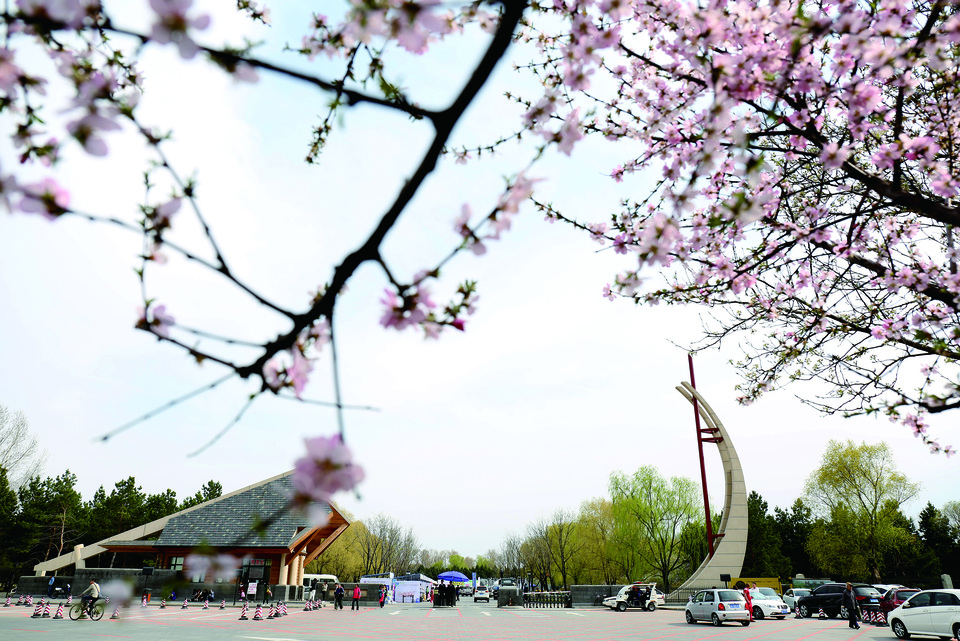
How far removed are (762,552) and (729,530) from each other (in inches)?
1169

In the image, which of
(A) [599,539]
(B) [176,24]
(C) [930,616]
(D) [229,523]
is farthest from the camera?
(A) [599,539]

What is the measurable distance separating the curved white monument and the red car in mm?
5758

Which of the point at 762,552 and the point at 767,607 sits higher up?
the point at 767,607

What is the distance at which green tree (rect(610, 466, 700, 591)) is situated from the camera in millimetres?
44812

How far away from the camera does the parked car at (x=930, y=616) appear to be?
13398 mm

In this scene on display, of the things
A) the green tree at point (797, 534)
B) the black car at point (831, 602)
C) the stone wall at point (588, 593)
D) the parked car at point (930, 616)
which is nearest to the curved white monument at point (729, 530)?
the black car at point (831, 602)

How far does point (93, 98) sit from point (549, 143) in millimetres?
1760

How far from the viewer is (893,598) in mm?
20375

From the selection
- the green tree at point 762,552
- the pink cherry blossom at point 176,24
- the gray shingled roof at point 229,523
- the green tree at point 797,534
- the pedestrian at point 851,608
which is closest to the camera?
the pink cherry blossom at point 176,24

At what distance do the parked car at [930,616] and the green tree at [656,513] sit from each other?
30.8 m

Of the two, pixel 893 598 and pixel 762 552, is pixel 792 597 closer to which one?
pixel 893 598

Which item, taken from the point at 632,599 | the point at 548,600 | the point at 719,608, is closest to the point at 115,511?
the point at 548,600

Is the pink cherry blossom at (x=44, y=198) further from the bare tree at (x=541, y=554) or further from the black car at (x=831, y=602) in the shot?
the bare tree at (x=541, y=554)

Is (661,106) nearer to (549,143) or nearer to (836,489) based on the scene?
(549,143)
